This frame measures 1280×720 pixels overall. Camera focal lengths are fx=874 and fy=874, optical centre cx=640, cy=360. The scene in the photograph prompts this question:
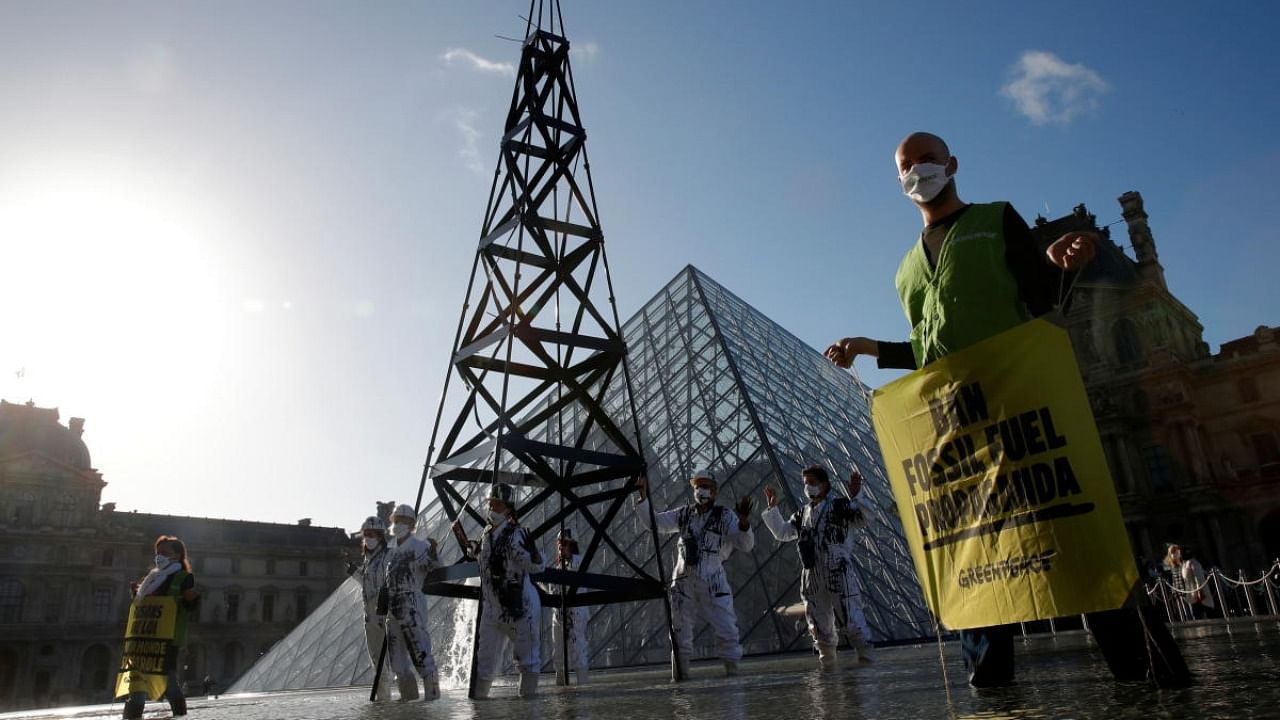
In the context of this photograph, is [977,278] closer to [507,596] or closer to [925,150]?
[925,150]

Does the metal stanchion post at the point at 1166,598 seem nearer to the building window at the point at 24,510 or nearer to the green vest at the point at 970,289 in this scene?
the green vest at the point at 970,289

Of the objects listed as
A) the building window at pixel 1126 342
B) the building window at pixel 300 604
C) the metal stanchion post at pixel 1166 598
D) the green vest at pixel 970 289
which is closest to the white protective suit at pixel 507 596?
the green vest at pixel 970 289

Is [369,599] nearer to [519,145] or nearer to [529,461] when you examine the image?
[529,461]

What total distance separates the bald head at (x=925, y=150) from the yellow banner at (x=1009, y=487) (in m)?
0.64

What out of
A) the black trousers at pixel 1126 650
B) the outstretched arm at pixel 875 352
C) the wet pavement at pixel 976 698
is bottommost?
the wet pavement at pixel 976 698

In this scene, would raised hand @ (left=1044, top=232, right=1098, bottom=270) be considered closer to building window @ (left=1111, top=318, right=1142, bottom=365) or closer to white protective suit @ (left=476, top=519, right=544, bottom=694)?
white protective suit @ (left=476, top=519, right=544, bottom=694)

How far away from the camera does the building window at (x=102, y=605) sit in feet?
139

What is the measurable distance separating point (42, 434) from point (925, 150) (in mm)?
53944

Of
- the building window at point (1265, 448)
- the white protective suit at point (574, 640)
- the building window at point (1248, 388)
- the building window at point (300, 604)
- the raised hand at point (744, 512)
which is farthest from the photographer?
the building window at point (300, 604)

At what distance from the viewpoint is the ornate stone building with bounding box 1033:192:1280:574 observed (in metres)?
26.6

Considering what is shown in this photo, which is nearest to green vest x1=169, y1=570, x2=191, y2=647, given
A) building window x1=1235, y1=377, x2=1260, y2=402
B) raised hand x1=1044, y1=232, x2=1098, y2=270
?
raised hand x1=1044, y1=232, x2=1098, y2=270

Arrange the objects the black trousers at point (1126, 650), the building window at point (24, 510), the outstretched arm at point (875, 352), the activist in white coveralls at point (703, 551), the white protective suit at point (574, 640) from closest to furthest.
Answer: the black trousers at point (1126, 650), the outstretched arm at point (875, 352), the activist in white coveralls at point (703, 551), the white protective suit at point (574, 640), the building window at point (24, 510)

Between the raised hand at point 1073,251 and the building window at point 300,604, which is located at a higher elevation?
the building window at point 300,604

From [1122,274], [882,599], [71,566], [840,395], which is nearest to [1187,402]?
[1122,274]
